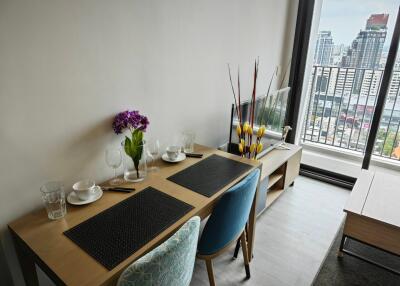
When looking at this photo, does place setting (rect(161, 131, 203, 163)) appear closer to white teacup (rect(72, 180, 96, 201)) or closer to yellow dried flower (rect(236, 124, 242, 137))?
yellow dried flower (rect(236, 124, 242, 137))

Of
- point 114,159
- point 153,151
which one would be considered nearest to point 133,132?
point 114,159

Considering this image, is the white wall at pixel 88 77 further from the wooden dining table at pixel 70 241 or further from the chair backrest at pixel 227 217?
the chair backrest at pixel 227 217

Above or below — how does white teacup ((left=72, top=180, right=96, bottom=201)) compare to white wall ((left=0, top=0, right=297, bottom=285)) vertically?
below

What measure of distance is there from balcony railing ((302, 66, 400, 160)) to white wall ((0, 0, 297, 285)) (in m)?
1.83

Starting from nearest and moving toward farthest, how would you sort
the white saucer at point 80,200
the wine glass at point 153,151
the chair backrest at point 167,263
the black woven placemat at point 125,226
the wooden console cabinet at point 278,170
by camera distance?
the chair backrest at point 167,263 < the black woven placemat at point 125,226 < the white saucer at point 80,200 < the wine glass at point 153,151 < the wooden console cabinet at point 278,170

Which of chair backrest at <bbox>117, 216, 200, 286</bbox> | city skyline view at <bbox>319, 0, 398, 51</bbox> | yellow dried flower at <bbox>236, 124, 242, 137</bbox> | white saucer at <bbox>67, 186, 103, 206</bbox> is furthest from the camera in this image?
city skyline view at <bbox>319, 0, 398, 51</bbox>

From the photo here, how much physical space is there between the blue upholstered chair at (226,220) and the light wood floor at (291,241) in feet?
1.38

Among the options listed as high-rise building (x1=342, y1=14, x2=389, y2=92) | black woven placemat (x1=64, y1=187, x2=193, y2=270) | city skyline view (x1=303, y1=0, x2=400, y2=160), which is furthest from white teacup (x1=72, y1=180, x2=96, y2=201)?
high-rise building (x1=342, y1=14, x2=389, y2=92)

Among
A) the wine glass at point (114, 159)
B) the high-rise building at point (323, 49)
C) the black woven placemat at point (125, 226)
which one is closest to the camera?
the black woven placemat at point (125, 226)

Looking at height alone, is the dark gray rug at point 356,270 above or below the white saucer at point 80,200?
below

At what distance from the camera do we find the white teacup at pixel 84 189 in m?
1.31

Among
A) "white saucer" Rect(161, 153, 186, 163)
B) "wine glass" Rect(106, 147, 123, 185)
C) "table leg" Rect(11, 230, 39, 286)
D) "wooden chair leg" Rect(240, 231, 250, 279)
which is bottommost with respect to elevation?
"wooden chair leg" Rect(240, 231, 250, 279)

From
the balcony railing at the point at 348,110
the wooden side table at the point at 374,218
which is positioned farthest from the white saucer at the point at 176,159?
the balcony railing at the point at 348,110

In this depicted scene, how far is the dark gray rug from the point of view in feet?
6.05
